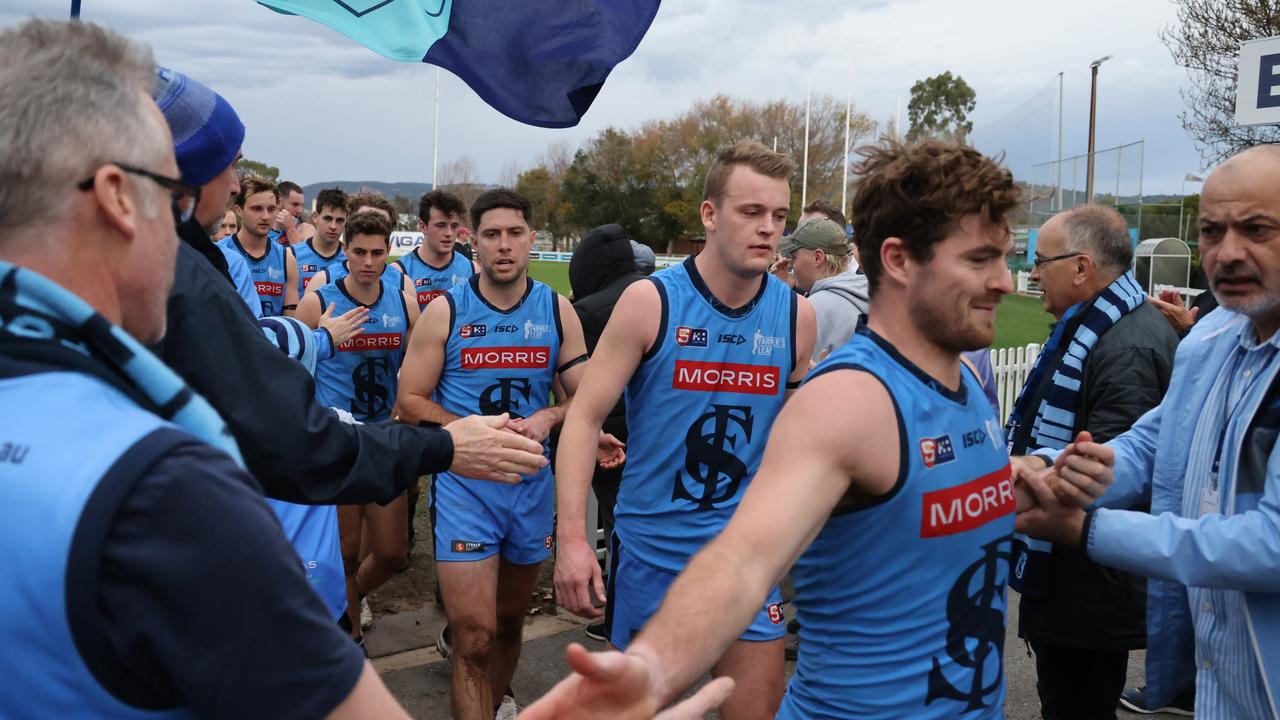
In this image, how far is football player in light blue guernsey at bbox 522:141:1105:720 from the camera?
211 cm

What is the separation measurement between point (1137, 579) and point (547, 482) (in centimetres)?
280

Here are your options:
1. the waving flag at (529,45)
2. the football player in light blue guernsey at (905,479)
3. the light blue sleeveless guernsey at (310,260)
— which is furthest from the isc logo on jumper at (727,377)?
the light blue sleeveless guernsey at (310,260)

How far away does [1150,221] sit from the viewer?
101 feet

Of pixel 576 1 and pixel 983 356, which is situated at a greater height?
pixel 576 1

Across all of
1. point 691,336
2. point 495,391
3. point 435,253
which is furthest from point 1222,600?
point 435,253

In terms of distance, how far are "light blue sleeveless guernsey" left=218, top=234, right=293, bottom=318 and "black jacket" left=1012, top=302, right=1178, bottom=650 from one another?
7718 mm

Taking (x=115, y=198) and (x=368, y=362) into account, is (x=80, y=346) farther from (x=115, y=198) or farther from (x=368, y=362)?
(x=368, y=362)

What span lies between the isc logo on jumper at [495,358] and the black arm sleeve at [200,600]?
4.14 m

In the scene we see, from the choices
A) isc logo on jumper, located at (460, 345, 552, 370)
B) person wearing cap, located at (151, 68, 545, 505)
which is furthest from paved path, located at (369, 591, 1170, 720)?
person wearing cap, located at (151, 68, 545, 505)

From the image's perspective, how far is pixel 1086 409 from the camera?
4.05 meters

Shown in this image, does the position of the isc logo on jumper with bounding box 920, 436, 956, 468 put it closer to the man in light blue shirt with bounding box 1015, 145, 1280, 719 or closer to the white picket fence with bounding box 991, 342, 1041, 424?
the man in light blue shirt with bounding box 1015, 145, 1280, 719

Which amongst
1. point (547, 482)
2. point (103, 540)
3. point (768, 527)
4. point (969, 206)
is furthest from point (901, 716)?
point (547, 482)

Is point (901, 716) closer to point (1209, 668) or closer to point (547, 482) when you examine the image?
point (1209, 668)

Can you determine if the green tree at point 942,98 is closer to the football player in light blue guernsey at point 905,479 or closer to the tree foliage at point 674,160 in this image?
the tree foliage at point 674,160
